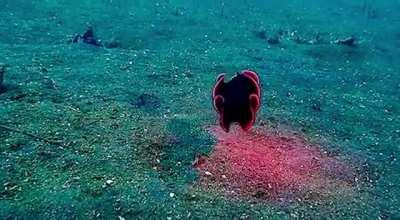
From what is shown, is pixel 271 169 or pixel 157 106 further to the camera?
pixel 157 106

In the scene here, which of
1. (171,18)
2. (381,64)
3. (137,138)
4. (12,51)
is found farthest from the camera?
(171,18)

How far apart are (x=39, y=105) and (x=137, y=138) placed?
183 centimetres

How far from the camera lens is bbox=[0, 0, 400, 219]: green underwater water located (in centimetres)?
456

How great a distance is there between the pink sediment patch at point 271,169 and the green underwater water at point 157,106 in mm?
180

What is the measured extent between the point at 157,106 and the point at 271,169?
2588 mm

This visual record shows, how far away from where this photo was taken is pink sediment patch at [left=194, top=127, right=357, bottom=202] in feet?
16.1

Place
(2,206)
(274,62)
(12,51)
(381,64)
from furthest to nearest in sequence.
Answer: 1. (381,64)
2. (274,62)
3. (12,51)
4. (2,206)

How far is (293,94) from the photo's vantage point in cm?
854

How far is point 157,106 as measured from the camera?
7121 mm

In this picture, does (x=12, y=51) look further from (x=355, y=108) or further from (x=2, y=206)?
(x=355, y=108)

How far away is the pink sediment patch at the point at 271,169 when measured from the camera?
492 cm

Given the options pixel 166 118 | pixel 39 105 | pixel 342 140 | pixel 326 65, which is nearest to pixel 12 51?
pixel 39 105

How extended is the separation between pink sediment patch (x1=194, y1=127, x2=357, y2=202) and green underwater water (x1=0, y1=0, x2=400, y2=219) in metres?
0.18

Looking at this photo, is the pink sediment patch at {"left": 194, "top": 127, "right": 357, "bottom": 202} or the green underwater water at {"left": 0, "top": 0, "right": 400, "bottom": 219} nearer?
the green underwater water at {"left": 0, "top": 0, "right": 400, "bottom": 219}
